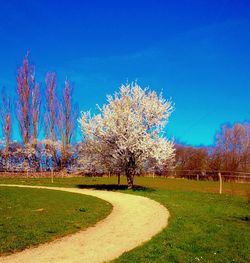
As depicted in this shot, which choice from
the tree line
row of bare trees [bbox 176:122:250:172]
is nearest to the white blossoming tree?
the tree line

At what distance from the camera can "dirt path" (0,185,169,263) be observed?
31.8ft

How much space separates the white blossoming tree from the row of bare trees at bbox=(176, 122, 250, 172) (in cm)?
2864

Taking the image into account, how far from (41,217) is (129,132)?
13.7 metres

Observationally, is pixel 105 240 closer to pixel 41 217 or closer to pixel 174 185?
pixel 41 217

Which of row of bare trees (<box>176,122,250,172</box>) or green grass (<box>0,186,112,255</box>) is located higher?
row of bare trees (<box>176,122,250,172</box>)

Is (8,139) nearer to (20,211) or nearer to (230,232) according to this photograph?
(20,211)

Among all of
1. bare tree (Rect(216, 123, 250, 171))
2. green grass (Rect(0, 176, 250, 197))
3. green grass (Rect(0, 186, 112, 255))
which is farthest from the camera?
bare tree (Rect(216, 123, 250, 171))

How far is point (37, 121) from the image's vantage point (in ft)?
176

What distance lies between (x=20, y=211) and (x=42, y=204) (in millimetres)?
2351

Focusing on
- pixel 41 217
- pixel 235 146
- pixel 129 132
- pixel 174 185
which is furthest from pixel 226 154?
pixel 41 217

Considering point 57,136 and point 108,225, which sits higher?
point 57,136

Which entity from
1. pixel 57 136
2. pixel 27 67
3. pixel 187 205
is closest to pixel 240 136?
pixel 57 136

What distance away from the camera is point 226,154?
2210 inches

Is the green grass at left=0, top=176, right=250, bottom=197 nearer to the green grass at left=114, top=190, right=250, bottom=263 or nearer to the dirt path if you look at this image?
the green grass at left=114, top=190, right=250, bottom=263
